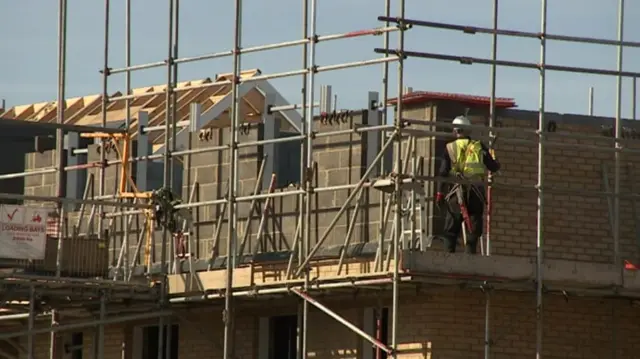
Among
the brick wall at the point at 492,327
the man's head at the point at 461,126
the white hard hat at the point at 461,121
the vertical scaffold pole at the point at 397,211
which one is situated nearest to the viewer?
the vertical scaffold pole at the point at 397,211

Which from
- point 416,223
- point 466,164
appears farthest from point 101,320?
point 466,164

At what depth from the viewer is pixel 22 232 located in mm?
31266

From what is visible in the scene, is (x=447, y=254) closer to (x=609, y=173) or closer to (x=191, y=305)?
(x=609, y=173)

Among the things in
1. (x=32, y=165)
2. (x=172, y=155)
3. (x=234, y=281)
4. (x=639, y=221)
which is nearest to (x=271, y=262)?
(x=234, y=281)

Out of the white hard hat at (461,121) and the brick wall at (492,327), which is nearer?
the white hard hat at (461,121)

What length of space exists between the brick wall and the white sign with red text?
3.69 metres

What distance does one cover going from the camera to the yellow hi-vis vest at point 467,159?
94.1ft

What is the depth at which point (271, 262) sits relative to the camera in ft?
103

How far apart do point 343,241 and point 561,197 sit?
9.45 ft

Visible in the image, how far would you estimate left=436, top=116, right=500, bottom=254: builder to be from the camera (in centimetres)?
2869

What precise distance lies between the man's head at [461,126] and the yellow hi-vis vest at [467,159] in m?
0.13

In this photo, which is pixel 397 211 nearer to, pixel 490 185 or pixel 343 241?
pixel 490 185

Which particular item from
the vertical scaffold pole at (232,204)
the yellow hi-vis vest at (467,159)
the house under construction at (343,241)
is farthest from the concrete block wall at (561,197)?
the vertical scaffold pole at (232,204)

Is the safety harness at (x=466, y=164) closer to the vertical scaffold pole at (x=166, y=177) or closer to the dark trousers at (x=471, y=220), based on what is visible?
the dark trousers at (x=471, y=220)
